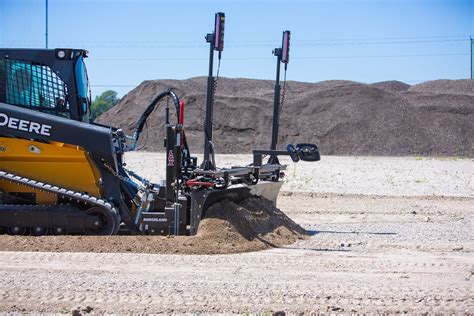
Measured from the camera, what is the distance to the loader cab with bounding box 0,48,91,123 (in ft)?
34.9

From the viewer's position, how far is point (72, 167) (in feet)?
34.0

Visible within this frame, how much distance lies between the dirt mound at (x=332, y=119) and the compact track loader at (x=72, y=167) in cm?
3590

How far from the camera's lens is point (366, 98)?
5466 cm

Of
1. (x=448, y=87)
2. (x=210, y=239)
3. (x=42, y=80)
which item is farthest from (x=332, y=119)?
(x=210, y=239)

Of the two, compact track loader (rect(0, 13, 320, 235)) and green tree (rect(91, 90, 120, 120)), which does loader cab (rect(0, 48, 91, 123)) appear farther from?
green tree (rect(91, 90, 120, 120))

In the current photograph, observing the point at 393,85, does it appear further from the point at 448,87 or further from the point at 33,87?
the point at 33,87

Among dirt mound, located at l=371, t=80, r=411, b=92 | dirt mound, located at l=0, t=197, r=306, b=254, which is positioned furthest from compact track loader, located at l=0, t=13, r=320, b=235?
dirt mound, located at l=371, t=80, r=411, b=92

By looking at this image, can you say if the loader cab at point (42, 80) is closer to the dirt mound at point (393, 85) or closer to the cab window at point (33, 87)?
the cab window at point (33, 87)

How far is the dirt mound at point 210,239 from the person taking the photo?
9.45m

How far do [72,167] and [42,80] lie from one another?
1.35 meters

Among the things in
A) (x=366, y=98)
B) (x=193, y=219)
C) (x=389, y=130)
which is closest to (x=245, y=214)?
(x=193, y=219)

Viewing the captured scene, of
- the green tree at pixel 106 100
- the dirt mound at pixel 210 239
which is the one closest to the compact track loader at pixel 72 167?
the dirt mound at pixel 210 239

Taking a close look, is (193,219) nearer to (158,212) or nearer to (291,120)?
(158,212)

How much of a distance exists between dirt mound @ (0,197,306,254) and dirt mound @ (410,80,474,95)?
51.6 m
